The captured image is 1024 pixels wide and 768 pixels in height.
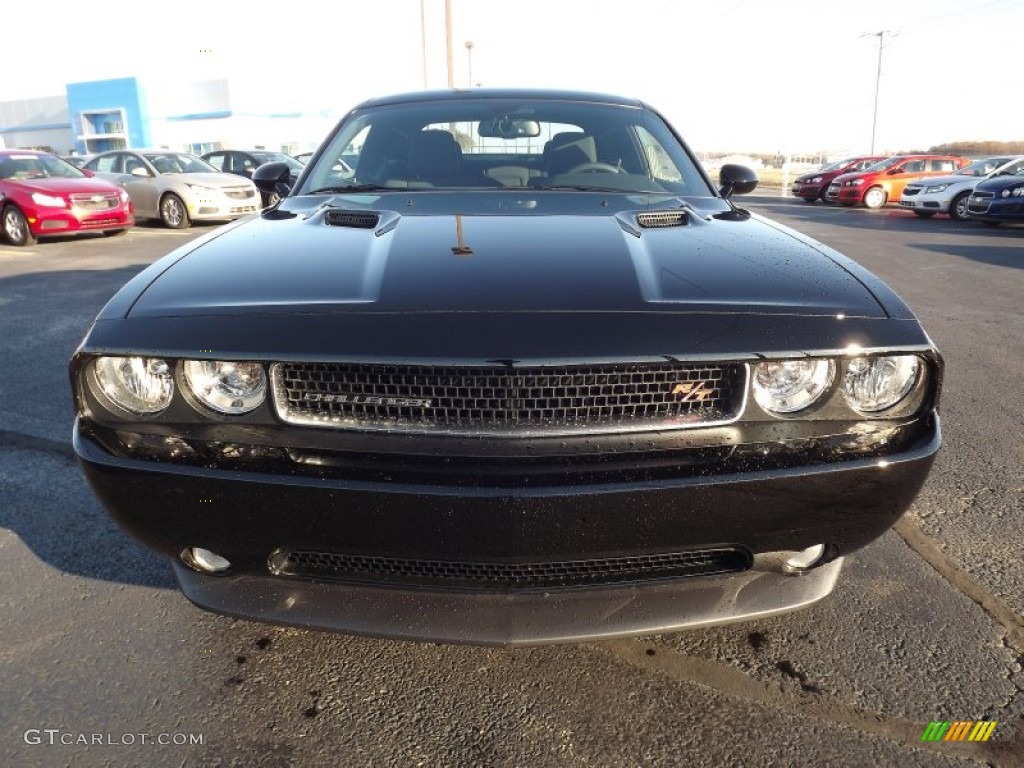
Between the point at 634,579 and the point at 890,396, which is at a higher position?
the point at 890,396

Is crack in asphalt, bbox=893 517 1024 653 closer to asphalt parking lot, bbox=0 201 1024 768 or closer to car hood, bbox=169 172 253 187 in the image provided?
asphalt parking lot, bbox=0 201 1024 768

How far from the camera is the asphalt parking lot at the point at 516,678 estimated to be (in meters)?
1.66

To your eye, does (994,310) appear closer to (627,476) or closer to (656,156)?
(656,156)

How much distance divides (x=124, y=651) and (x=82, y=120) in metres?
61.3

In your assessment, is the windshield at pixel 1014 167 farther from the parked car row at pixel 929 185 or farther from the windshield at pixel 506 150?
the windshield at pixel 506 150

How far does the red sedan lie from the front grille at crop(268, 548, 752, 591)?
11.1 meters

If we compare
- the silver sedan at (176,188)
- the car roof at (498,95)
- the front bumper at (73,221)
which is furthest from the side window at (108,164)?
the car roof at (498,95)

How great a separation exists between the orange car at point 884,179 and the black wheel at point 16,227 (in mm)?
18334

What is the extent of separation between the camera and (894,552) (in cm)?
246

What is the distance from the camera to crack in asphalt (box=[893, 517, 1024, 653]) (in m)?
2.05

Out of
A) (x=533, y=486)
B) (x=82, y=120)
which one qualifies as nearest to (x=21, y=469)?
(x=533, y=486)

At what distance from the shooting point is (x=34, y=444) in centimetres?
338

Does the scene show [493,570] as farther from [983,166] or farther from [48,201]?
[983,166]
